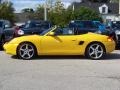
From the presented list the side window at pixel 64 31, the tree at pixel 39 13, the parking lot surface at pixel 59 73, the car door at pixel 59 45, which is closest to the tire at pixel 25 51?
the parking lot surface at pixel 59 73

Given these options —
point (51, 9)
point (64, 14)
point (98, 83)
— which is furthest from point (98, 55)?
point (51, 9)

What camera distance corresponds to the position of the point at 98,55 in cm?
1414

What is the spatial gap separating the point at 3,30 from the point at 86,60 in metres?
6.40

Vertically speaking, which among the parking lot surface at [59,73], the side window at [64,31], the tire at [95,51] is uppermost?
the side window at [64,31]

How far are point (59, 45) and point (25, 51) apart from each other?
1.19 meters

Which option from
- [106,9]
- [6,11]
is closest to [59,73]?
[6,11]

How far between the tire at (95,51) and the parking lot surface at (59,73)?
24cm

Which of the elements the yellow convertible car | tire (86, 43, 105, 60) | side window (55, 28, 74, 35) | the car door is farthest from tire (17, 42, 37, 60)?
tire (86, 43, 105, 60)

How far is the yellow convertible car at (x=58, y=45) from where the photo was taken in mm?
13906

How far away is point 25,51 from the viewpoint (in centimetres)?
1391

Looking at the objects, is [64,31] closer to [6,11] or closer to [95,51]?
[95,51]

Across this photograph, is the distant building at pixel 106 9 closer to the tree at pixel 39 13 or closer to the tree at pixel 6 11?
the tree at pixel 39 13

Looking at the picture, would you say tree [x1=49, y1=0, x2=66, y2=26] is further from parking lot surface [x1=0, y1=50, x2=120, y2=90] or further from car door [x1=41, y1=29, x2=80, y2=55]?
parking lot surface [x1=0, y1=50, x2=120, y2=90]

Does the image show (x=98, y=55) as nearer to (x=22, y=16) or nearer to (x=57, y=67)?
(x=57, y=67)
